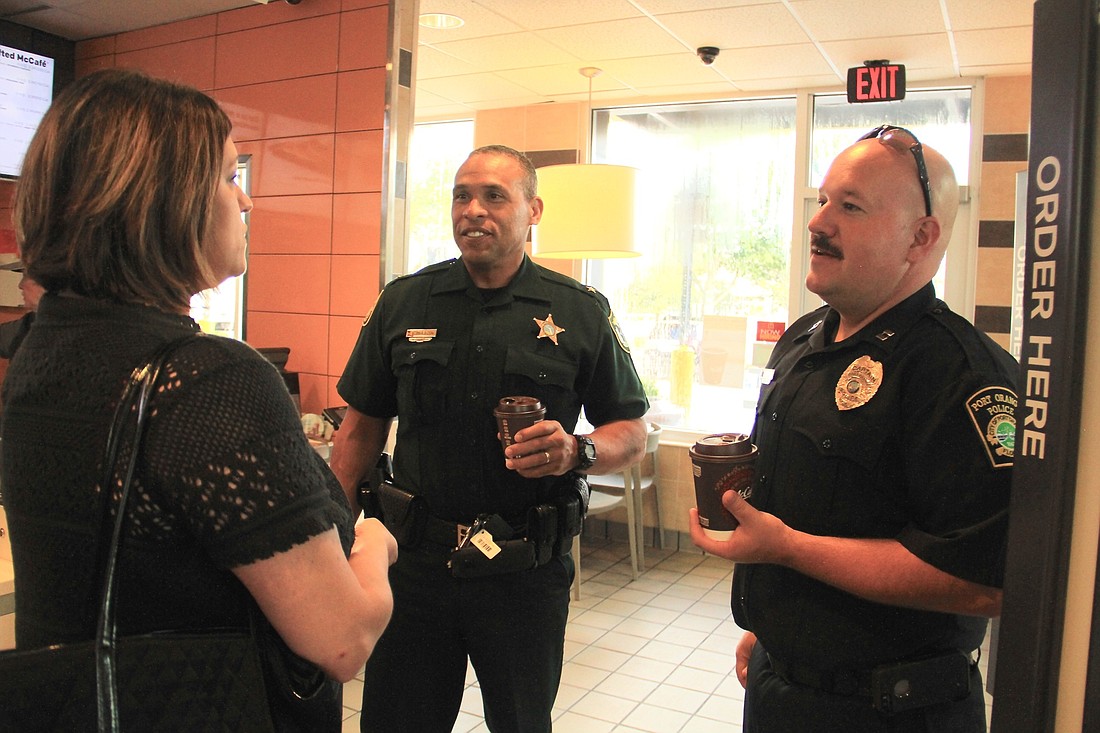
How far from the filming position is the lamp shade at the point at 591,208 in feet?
13.6

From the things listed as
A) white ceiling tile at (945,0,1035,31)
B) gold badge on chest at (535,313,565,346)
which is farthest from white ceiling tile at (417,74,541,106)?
gold badge on chest at (535,313,565,346)

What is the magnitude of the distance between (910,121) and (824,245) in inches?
164

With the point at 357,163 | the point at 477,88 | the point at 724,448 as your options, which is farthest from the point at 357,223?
the point at 724,448

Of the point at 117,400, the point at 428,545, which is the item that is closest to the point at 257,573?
the point at 117,400

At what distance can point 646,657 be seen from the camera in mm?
3688

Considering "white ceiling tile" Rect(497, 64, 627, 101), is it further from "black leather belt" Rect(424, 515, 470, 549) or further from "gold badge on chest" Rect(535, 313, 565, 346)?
"black leather belt" Rect(424, 515, 470, 549)

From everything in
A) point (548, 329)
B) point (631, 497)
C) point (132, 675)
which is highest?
point (548, 329)

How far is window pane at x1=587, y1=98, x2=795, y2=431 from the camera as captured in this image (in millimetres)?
5398

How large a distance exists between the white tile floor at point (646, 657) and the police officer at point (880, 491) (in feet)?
5.60

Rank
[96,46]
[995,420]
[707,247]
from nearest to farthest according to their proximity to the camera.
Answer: [995,420]
[96,46]
[707,247]

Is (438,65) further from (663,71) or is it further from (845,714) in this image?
(845,714)

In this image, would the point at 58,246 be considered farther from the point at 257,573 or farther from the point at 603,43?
the point at 603,43

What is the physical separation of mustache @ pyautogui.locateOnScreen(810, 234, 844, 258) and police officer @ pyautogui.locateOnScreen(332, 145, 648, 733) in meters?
0.63

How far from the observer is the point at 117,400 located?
828 millimetres
